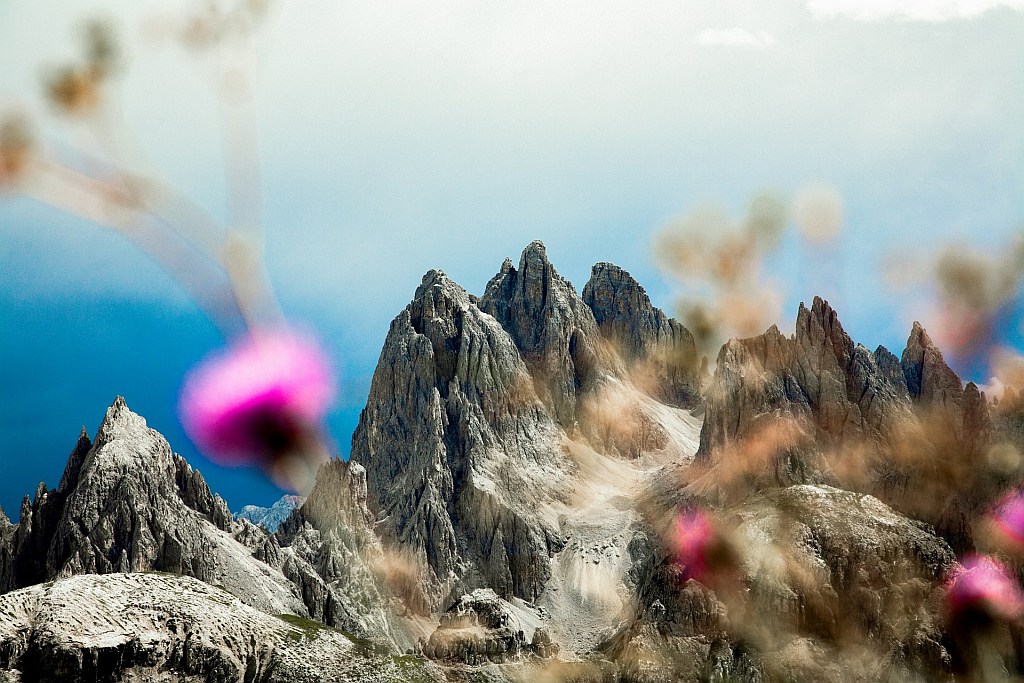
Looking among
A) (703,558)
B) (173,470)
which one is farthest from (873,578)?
(173,470)

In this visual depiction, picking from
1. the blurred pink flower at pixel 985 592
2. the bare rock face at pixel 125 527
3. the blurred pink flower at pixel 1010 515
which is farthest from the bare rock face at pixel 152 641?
the blurred pink flower at pixel 1010 515

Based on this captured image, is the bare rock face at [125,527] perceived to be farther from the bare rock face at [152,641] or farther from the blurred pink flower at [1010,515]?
the blurred pink flower at [1010,515]

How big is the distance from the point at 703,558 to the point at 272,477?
18792 cm

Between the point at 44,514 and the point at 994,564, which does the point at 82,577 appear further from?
the point at 994,564

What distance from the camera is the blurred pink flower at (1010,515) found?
180625 mm

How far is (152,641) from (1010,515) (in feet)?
517

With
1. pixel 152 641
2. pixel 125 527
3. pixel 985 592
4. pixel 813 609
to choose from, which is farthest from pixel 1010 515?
pixel 125 527

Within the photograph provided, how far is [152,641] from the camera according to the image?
11812cm

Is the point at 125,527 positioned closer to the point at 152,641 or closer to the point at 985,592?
the point at 152,641

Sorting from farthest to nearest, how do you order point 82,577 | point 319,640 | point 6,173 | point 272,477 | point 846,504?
point 846,504, point 319,640, point 82,577, point 272,477, point 6,173

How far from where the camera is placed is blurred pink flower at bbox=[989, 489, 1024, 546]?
18062 centimetres

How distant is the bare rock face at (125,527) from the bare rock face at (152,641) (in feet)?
133

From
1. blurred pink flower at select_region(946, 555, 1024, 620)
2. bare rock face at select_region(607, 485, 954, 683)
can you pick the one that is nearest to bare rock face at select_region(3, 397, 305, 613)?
bare rock face at select_region(607, 485, 954, 683)

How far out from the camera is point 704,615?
17775cm
